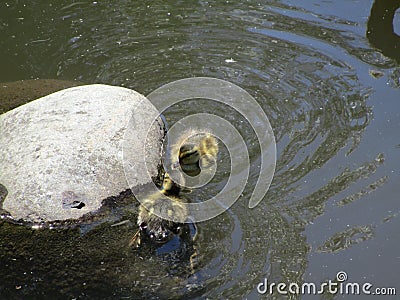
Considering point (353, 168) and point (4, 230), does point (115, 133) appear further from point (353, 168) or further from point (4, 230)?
point (353, 168)

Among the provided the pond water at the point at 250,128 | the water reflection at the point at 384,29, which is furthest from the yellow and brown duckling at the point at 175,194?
the water reflection at the point at 384,29

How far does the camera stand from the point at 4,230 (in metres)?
4.31

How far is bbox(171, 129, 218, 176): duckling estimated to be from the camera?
5.08m

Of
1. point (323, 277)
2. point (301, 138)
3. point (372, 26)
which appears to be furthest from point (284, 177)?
point (372, 26)

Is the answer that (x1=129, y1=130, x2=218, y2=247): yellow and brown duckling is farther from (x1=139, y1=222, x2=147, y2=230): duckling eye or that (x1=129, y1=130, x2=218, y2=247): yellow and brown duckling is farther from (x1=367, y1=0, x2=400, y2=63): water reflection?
(x1=367, y1=0, x2=400, y2=63): water reflection

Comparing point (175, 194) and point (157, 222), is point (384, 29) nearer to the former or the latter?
point (175, 194)

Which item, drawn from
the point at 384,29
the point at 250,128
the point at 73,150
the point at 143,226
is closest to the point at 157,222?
the point at 143,226

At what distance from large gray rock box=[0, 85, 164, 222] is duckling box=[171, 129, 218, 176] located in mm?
173

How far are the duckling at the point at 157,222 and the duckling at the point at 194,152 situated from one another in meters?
0.52

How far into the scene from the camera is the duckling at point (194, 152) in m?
5.08

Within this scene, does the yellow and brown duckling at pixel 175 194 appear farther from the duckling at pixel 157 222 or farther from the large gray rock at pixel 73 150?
the large gray rock at pixel 73 150

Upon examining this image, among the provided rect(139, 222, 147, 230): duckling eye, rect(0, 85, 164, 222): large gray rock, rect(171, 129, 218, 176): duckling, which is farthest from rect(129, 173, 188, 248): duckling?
rect(171, 129, 218, 176): duckling

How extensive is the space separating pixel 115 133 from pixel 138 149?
0.74ft

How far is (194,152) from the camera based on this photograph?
5082 mm
